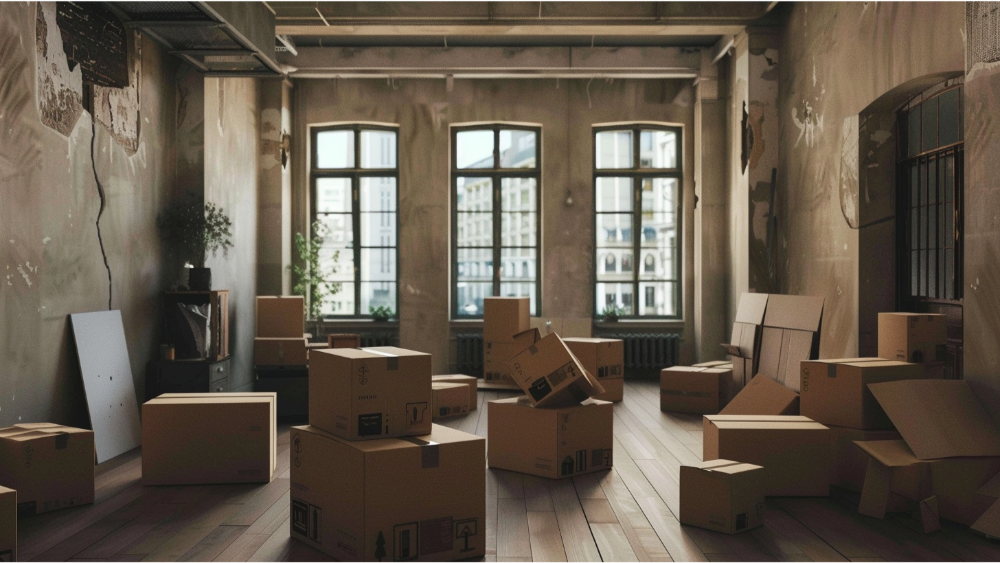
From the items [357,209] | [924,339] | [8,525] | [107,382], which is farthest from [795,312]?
[357,209]

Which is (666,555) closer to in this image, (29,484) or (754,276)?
(29,484)

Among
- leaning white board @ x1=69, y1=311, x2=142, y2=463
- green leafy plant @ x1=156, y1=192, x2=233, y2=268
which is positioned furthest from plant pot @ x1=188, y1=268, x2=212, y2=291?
leaning white board @ x1=69, y1=311, x2=142, y2=463

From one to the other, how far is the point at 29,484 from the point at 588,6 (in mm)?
5564

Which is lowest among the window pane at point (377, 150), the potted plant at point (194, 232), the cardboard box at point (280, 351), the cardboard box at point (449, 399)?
the cardboard box at point (449, 399)

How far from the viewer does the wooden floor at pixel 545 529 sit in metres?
3.02

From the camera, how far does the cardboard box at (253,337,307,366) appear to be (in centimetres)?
662

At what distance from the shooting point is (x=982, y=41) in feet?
12.2

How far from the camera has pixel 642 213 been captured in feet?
29.4

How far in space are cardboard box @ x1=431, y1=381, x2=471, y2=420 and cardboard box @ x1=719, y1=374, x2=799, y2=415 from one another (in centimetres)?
215

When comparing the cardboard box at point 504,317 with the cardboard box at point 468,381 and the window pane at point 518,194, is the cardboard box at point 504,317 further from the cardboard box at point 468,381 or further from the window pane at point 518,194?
the window pane at point 518,194

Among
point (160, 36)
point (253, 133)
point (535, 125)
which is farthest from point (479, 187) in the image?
point (160, 36)

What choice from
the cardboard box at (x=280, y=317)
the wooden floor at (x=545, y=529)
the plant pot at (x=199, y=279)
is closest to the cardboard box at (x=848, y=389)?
the wooden floor at (x=545, y=529)

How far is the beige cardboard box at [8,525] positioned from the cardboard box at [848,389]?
12.4 ft

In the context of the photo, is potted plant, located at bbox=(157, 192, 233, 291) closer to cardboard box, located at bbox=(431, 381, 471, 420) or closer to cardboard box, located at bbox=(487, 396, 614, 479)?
cardboard box, located at bbox=(431, 381, 471, 420)
